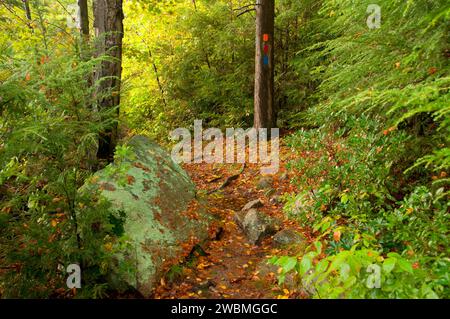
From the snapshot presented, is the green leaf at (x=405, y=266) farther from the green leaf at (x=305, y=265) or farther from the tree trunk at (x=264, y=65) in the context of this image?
the tree trunk at (x=264, y=65)

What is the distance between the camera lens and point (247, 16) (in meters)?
11.3

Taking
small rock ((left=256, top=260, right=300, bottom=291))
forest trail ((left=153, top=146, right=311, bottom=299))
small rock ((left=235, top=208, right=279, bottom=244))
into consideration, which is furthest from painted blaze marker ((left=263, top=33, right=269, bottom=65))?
small rock ((left=256, top=260, right=300, bottom=291))

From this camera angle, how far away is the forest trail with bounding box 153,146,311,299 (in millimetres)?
4340

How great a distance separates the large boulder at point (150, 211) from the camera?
14.2 ft

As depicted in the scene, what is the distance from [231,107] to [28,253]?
29.3ft

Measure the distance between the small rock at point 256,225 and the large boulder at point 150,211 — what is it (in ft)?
2.05

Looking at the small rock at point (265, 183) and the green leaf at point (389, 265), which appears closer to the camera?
the green leaf at point (389, 265)

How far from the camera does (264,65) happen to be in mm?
9938

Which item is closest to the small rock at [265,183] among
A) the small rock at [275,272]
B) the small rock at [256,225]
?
the small rock at [256,225]

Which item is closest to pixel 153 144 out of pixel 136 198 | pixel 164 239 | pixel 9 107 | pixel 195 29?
pixel 136 198

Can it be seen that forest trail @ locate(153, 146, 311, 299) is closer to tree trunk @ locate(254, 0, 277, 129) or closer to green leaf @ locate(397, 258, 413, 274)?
green leaf @ locate(397, 258, 413, 274)

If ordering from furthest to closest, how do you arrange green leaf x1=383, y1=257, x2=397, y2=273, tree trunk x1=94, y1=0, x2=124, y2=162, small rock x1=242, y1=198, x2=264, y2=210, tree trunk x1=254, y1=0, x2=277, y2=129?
tree trunk x1=254, y1=0, x2=277, y2=129 → small rock x1=242, y1=198, x2=264, y2=210 → tree trunk x1=94, y1=0, x2=124, y2=162 → green leaf x1=383, y1=257, x2=397, y2=273

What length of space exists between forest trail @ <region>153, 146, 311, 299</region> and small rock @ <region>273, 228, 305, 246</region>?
97 millimetres

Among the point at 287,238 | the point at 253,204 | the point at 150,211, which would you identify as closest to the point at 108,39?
Answer: the point at 150,211
